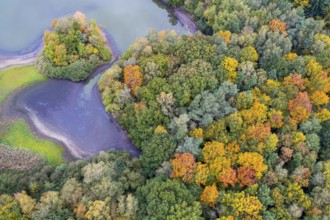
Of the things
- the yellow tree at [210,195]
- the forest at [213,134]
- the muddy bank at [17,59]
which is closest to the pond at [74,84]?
the muddy bank at [17,59]

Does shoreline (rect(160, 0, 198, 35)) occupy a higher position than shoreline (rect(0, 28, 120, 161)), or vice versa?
shoreline (rect(160, 0, 198, 35))

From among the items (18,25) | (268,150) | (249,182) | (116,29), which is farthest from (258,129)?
(18,25)

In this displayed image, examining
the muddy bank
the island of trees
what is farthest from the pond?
the island of trees

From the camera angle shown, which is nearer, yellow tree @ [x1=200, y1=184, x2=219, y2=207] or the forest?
the forest

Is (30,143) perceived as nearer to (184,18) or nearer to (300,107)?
(184,18)

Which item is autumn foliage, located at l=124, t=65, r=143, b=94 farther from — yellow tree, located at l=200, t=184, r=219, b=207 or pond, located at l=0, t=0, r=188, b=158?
yellow tree, located at l=200, t=184, r=219, b=207
